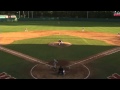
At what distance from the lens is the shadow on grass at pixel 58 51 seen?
2775cm

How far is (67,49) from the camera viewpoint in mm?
31469


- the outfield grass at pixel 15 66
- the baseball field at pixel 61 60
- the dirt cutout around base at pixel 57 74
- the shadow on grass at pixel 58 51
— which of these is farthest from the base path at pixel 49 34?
the dirt cutout around base at pixel 57 74

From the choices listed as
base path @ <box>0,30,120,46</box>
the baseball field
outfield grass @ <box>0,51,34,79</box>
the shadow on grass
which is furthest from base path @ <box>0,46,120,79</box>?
base path @ <box>0,30,120,46</box>

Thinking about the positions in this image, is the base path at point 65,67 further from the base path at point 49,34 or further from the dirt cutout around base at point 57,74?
the base path at point 49,34

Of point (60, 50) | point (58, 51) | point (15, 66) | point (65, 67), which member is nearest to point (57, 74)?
point (65, 67)

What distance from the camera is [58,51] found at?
99.3ft

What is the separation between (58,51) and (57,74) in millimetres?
9521

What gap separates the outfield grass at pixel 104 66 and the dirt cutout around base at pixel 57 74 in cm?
111

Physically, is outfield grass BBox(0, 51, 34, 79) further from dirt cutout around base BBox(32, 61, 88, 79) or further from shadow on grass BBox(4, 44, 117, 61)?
shadow on grass BBox(4, 44, 117, 61)

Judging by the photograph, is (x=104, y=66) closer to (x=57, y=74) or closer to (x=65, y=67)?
(x=65, y=67)
